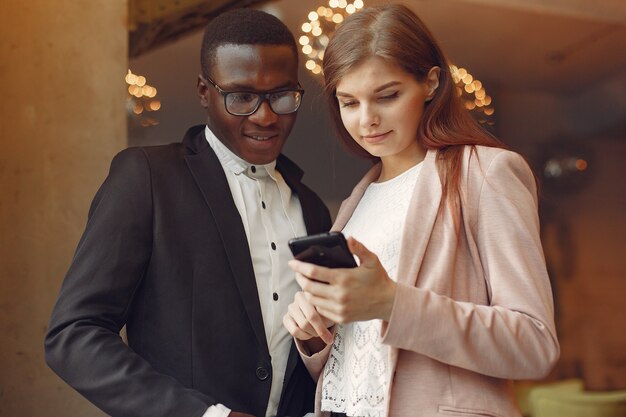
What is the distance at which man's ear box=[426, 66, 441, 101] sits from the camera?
2.48 meters

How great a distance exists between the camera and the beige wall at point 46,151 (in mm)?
3580

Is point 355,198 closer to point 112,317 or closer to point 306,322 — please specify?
point 306,322

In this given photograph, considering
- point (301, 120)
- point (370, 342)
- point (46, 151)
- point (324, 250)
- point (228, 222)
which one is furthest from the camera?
point (301, 120)

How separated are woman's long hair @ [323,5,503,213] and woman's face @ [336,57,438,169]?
2cm

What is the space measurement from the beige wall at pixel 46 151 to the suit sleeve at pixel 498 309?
1.91 m

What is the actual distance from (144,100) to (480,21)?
1.41 m

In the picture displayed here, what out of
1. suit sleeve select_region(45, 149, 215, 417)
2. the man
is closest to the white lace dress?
the man

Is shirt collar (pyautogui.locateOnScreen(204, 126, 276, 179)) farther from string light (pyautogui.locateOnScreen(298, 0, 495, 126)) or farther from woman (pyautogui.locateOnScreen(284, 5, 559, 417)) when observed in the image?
string light (pyautogui.locateOnScreen(298, 0, 495, 126))

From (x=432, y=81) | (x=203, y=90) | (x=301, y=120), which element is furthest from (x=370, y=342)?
(x=301, y=120)

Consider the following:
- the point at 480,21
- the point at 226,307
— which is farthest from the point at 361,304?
the point at 480,21

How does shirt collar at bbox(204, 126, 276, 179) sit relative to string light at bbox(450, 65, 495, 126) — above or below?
below

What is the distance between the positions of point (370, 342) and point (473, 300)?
302 mm

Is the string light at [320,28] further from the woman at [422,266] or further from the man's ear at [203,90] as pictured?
the woman at [422,266]

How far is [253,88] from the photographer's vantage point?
2789 millimetres
